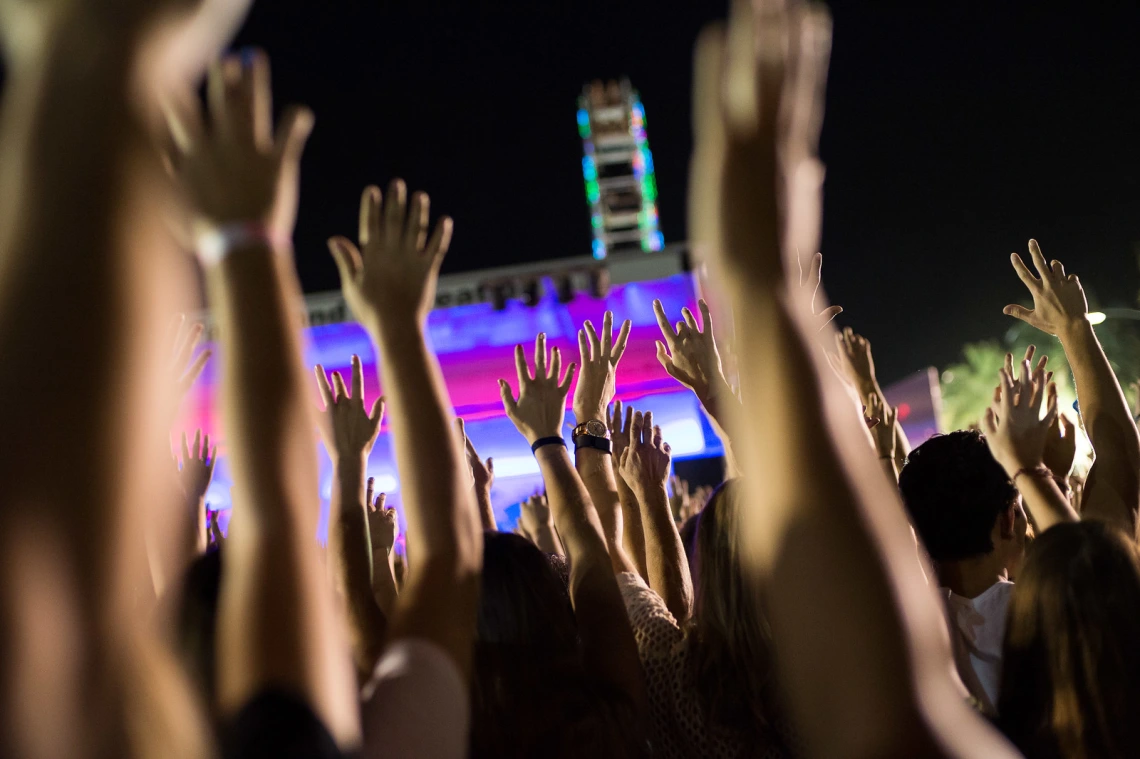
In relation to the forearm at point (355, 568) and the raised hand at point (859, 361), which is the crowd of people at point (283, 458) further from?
the raised hand at point (859, 361)

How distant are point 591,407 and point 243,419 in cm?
208

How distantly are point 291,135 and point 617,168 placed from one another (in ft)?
155

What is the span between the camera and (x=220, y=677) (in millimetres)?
825

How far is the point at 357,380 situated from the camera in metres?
2.25

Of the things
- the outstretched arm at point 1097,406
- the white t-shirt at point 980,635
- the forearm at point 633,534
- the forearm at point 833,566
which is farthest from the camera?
the forearm at point 633,534

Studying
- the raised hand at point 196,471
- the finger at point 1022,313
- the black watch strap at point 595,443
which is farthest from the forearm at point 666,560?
the finger at point 1022,313

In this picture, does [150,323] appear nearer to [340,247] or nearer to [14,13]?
[14,13]

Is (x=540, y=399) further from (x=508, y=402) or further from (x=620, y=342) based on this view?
(x=620, y=342)

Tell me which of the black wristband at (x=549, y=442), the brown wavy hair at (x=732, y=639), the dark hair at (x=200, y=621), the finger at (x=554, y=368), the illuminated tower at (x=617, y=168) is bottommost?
the brown wavy hair at (x=732, y=639)

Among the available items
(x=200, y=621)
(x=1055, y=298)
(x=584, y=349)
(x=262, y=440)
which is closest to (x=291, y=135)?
(x=262, y=440)

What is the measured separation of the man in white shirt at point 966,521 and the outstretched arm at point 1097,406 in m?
0.26

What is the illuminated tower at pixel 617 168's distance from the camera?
143 feet

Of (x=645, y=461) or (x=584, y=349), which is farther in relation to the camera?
(x=584, y=349)

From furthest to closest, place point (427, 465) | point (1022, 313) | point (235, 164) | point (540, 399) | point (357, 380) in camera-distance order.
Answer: point (1022, 313) < point (540, 399) < point (357, 380) < point (427, 465) < point (235, 164)
